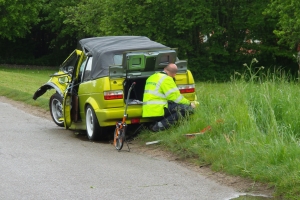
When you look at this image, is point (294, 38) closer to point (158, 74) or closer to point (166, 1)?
point (166, 1)

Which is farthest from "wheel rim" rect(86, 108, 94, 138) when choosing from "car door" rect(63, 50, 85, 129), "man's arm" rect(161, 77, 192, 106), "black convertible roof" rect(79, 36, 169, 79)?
"man's arm" rect(161, 77, 192, 106)

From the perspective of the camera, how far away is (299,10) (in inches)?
1367

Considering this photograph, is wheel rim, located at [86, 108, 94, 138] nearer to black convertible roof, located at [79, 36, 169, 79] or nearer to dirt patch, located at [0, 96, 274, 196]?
black convertible roof, located at [79, 36, 169, 79]

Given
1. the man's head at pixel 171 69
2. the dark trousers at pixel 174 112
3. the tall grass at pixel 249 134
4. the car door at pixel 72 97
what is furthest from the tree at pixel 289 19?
the dark trousers at pixel 174 112

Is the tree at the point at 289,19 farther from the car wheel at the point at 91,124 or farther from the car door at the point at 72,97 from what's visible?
the car wheel at the point at 91,124

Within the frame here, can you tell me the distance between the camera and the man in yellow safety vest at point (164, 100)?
11.9m

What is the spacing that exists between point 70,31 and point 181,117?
1868 inches

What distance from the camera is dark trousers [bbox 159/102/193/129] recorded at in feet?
38.8

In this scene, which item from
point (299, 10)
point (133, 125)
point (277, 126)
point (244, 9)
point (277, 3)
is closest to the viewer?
point (277, 126)

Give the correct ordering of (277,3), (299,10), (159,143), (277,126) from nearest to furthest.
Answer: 1. (277,126)
2. (159,143)
3. (299,10)
4. (277,3)

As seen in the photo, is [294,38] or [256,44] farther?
[256,44]

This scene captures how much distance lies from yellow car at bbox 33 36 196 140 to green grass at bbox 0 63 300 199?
2.21 feet

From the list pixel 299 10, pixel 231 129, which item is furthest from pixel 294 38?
pixel 231 129

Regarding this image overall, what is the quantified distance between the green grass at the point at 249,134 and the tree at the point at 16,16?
1632 inches
